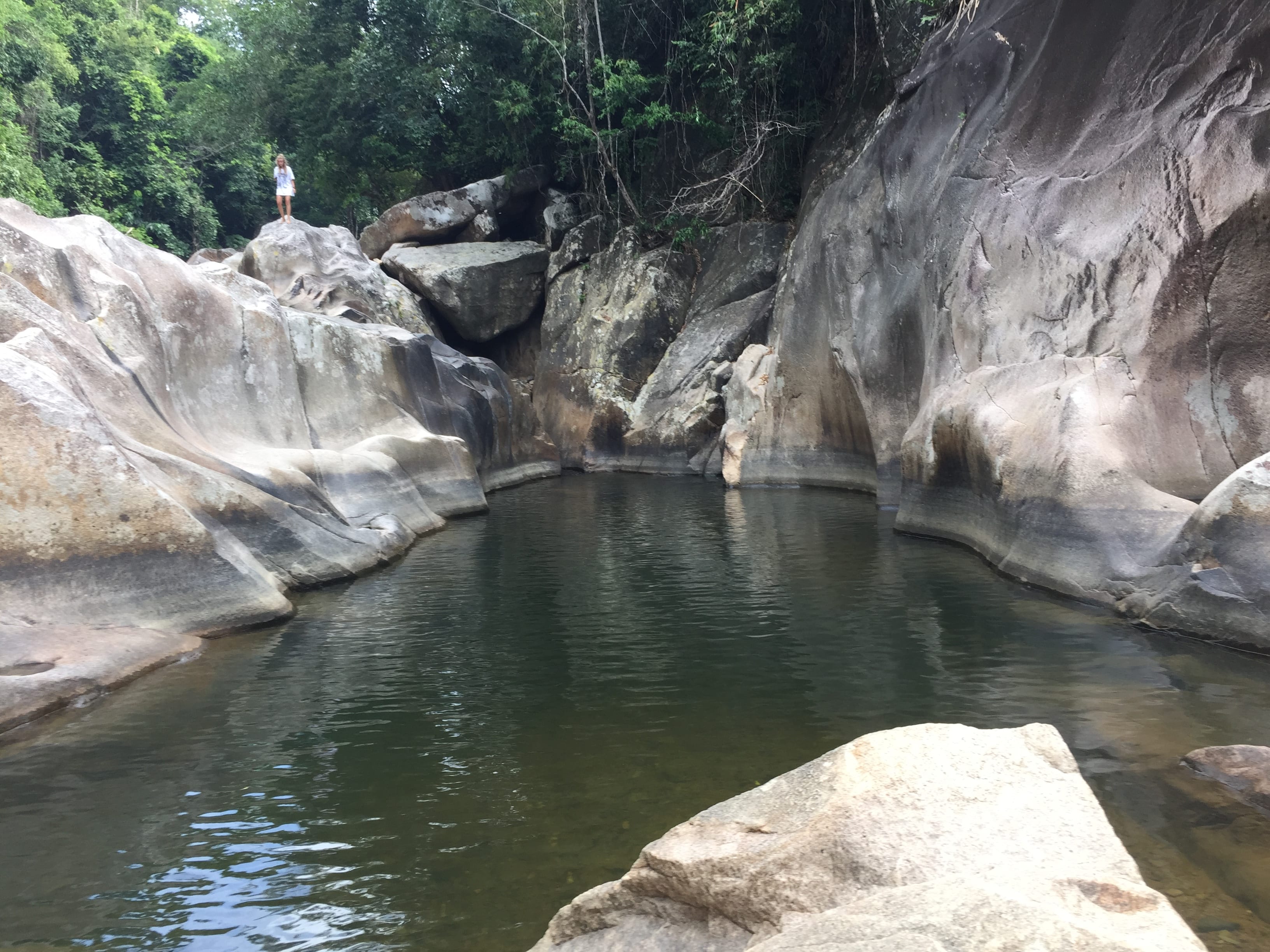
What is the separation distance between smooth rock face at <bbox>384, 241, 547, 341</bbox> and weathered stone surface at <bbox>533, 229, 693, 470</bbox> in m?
1.66

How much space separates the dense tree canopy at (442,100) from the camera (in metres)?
22.4

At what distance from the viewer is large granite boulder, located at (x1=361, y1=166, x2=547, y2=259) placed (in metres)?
28.8

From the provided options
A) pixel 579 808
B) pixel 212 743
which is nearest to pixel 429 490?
pixel 212 743

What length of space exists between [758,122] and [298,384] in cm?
1314

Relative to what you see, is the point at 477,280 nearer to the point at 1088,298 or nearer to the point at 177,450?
the point at 177,450

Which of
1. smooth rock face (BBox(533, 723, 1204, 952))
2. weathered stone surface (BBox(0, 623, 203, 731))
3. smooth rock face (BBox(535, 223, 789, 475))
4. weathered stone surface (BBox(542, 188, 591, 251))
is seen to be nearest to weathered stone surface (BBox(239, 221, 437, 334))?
smooth rock face (BBox(535, 223, 789, 475))

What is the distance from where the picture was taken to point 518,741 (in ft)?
18.6

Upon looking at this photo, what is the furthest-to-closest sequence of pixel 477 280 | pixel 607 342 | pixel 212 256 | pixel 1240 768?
pixel 477 280 → pixel 607 342 → pixel 212 256 → pixel 1240 768

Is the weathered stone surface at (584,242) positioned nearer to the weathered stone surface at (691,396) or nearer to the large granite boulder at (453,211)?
the large granite boulder at (453,211)

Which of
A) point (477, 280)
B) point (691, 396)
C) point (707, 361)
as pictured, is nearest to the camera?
point (691, 396)

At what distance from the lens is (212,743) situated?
18.9 ft

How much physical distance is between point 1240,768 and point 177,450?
9.30m

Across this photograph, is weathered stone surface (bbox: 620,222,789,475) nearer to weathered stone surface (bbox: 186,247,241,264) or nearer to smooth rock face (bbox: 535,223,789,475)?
smooth rock face (bbox: 535,223,789,475)

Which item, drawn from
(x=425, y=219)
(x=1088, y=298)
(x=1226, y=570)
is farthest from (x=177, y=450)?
(x=425, y=219)
